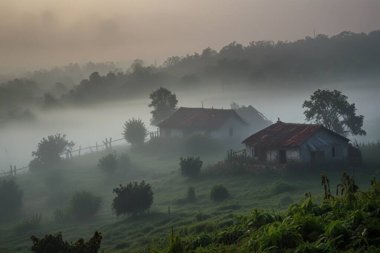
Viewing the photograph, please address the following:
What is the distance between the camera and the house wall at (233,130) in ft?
208

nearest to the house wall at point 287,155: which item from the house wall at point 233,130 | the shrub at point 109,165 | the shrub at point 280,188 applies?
the shrub at point 280,188

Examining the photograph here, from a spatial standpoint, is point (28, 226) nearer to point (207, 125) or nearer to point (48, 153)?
point (48, 153)

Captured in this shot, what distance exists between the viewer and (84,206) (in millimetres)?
35719

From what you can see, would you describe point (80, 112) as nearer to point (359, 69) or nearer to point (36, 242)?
point (359, 69)

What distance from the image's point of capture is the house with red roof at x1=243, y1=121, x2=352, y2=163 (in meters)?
41.7

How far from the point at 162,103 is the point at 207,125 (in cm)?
1604

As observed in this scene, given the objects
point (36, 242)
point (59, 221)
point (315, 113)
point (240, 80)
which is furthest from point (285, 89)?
point (36, 242)

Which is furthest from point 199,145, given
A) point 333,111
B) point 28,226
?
point 28,226

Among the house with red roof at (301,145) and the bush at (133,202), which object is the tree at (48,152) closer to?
the house with red roof at (301,145)

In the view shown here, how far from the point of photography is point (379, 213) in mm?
11164

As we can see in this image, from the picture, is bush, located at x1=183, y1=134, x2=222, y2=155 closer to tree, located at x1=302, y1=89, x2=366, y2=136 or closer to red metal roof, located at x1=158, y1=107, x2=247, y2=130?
red metal roof, located at x1=158, y1=107, x2=247, y2=130

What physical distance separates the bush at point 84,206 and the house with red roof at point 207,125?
28.1 metres

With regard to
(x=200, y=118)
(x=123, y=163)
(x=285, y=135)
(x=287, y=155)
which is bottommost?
(x=287, y=155)

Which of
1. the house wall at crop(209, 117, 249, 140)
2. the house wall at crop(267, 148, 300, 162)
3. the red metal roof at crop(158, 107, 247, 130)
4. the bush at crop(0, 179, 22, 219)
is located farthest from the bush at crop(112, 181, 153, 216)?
the red metal roof at crop(158, 107, 247, 130)
